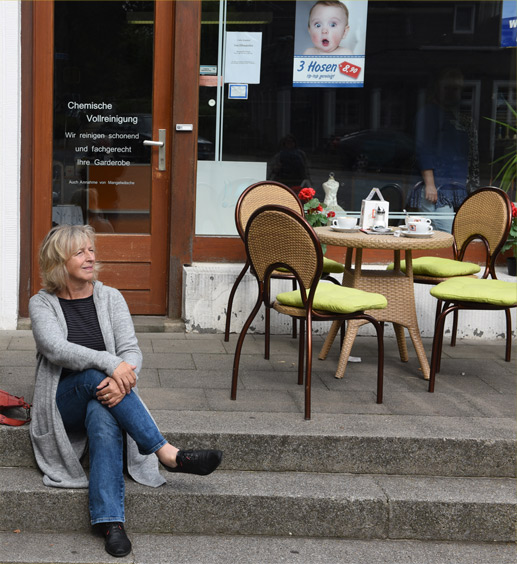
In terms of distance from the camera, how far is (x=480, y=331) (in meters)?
6.17

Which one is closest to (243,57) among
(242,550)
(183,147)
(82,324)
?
(183,147)

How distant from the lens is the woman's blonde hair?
3840 millimetres

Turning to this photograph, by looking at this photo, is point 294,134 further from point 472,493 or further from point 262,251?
point 472,493

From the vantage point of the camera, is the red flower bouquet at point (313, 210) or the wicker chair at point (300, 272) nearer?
the wicker chair at point (300, 272)

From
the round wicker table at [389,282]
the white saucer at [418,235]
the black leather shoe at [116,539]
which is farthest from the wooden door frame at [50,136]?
the black leather shoe at [116,539]

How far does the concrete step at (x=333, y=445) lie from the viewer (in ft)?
13.2

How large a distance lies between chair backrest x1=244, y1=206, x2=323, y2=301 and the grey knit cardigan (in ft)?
2.91

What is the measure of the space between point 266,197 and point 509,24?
88.3 inches

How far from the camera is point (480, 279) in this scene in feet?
17.0

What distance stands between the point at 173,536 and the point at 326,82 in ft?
11.8

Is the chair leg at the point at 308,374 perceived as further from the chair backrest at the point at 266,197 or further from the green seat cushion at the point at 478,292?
the chair backrest at the point at 266,197

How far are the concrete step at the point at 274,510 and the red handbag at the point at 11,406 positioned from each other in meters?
0.21

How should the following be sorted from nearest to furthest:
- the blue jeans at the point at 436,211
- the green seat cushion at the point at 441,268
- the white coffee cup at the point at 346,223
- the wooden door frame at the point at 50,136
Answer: the white coffee cup at the point at 346,223 < the green seat cushion at the point at 441,268 < the wooden door frame at the point at 50,136 < the blue jeans at the point at 436,211

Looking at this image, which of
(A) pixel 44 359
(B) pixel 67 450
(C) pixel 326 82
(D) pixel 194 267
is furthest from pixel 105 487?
(C) pixel 326 82
